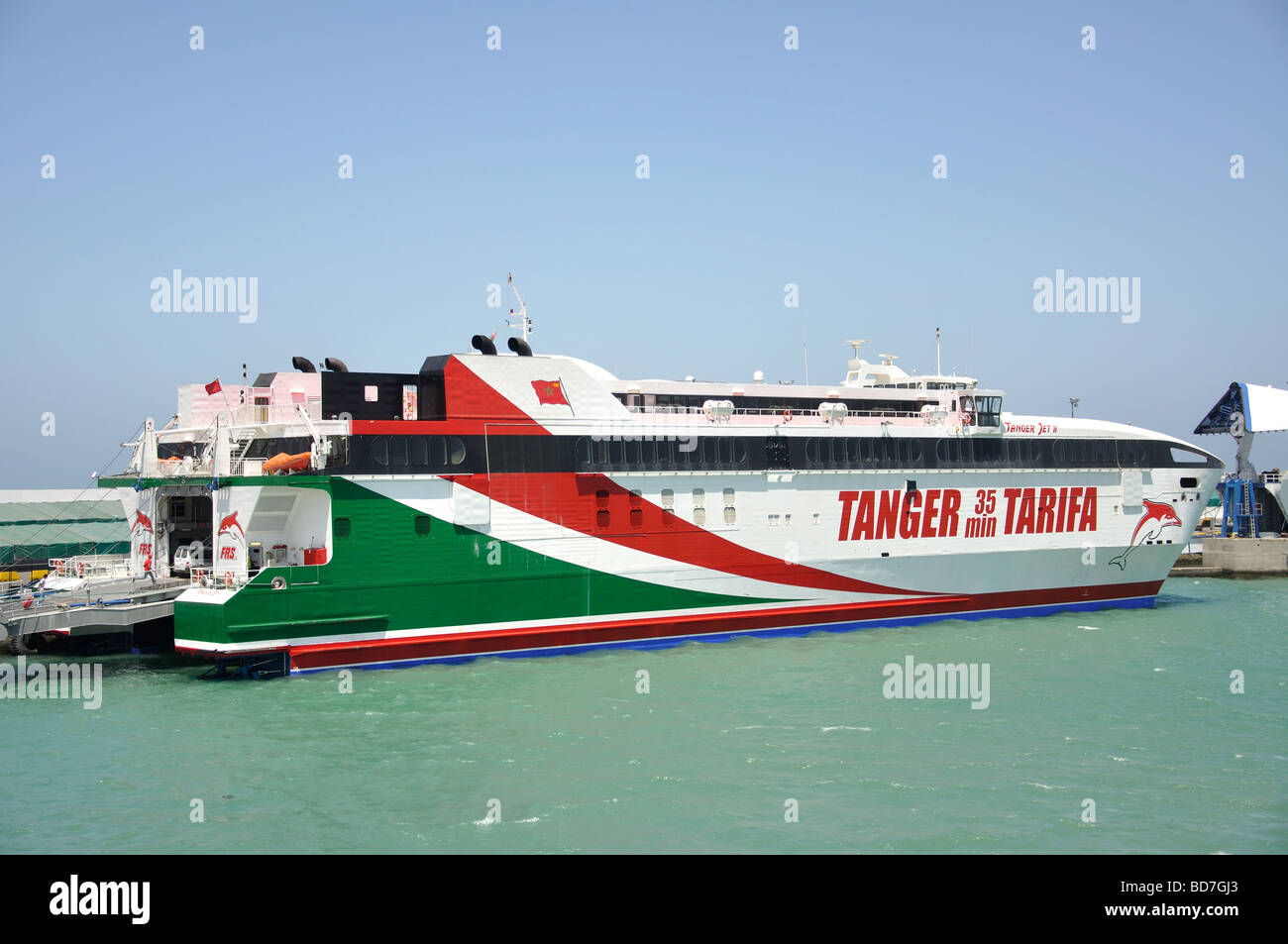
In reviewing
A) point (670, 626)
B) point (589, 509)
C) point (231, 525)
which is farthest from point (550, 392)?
point (231, 525)

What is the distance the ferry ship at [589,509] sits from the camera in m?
21.0

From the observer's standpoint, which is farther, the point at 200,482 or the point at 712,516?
the point at 712,516

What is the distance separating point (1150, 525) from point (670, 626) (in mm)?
16279

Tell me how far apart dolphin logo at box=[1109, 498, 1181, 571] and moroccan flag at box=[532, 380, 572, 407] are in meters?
17.8

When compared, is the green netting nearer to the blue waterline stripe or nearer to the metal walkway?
the metal walkway

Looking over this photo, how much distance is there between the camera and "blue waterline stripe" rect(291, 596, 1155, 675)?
2175 cm

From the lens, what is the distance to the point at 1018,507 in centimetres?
2848

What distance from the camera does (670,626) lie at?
79.2 feet

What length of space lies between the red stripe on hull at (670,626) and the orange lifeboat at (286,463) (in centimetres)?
367

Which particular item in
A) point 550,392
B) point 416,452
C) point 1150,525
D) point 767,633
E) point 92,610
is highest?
point 550,392

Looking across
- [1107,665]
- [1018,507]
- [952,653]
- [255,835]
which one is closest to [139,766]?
[255,835]

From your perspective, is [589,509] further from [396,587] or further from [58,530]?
[58,530]
